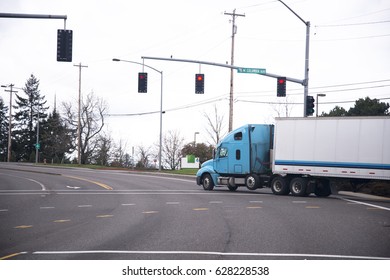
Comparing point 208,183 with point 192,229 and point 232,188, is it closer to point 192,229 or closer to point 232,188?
point 232,188

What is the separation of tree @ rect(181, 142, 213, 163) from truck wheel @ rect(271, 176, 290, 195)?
1995 inches

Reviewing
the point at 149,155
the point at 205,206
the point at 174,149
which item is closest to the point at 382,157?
the point at 205,206


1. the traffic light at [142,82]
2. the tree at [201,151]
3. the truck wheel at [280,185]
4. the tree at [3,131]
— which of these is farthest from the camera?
the tree at [3,131]

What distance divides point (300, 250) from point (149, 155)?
96.6 m

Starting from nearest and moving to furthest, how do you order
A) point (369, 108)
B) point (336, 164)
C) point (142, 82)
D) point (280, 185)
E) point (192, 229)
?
point (192, 229), point (336, 164), point (280, 185), point (142, 82), point (369, 108)

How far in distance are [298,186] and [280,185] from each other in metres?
1.09

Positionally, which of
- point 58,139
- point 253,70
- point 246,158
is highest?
point 253,70

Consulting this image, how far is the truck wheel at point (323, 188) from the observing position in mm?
23803

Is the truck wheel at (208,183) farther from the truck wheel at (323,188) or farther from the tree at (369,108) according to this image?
the tree at (369,108)

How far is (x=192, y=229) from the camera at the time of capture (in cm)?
1277

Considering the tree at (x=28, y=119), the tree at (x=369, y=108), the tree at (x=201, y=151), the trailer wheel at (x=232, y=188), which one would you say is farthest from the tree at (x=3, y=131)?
the trailer wheel at (x=232, y=188)

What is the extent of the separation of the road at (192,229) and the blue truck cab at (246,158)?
4580 millimetres

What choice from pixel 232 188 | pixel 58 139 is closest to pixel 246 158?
pixel 232 188

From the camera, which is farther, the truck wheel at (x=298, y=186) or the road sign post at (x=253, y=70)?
the road sign post at (x=253, y=70)
